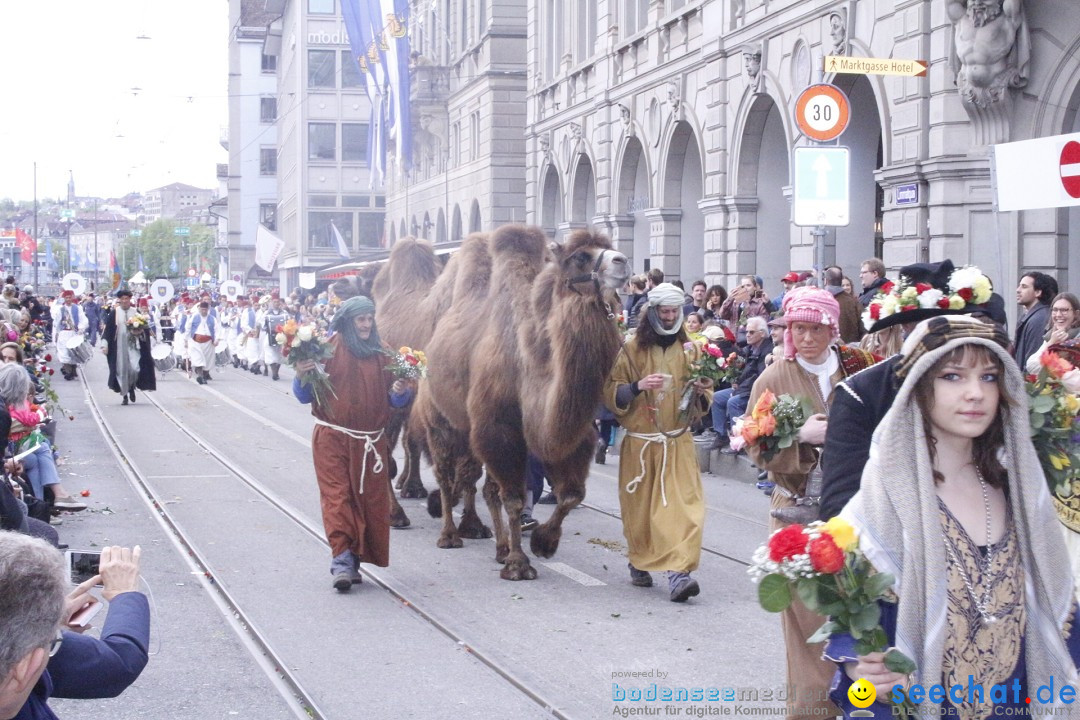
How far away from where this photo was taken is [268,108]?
98.9 metres

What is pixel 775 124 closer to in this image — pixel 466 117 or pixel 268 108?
pixel 466 117

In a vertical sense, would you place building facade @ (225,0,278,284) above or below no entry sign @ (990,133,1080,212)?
above

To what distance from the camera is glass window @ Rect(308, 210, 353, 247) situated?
236ft

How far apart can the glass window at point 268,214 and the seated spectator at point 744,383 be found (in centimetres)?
8283

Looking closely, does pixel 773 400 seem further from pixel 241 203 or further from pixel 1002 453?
pixel 241 203

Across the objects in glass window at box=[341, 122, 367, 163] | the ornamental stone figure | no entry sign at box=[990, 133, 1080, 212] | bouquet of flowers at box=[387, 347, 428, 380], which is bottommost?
bouquet of flowers at box=[387, 347, 428, 380]

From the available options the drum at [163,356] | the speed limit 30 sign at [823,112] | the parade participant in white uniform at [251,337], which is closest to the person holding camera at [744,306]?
the speed limit 30 sign at [823,112]

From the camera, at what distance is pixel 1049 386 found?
3762 millimetres

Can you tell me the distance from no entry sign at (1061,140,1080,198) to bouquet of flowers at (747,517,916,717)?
6780mm

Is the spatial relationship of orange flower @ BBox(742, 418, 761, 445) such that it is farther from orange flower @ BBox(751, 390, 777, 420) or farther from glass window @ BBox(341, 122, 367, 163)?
glass window @ BBox(341, 122, 367, 163)

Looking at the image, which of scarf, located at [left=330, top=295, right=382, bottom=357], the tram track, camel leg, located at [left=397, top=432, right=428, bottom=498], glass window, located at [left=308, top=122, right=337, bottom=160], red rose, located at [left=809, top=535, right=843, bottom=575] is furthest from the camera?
glass window, located at [left=308, top=122, right=337, bottom=160]

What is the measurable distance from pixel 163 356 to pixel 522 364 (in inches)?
752

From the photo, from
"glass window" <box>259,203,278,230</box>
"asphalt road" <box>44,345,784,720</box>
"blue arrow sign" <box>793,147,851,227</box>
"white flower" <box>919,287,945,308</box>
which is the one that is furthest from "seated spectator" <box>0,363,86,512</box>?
"glass window" <box>259,203,278,230</box>

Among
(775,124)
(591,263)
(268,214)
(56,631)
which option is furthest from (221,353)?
(268,214)
